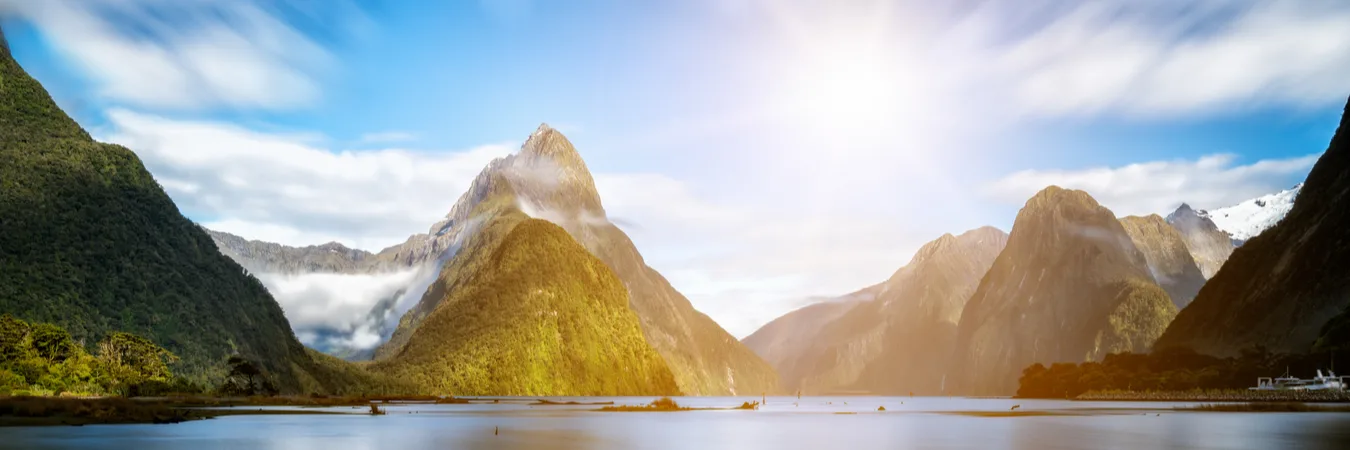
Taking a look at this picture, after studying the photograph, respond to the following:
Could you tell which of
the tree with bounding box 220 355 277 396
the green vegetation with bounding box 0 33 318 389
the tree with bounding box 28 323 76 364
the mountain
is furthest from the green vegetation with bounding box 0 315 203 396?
the tree with bounding box 220 355 277 396

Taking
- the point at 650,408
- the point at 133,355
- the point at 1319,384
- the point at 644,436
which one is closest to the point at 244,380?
the point at 133,355

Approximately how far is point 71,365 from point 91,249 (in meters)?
47.1

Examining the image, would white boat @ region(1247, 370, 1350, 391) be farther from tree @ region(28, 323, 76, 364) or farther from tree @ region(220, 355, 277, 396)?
tree @ region(28, 323, 76, 364)

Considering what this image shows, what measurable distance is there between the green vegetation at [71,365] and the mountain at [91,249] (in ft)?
34.1

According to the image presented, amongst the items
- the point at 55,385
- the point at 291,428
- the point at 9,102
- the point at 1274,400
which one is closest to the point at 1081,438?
the point at 291,428

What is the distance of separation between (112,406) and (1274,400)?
185 meters

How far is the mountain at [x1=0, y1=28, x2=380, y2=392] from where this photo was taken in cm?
15238

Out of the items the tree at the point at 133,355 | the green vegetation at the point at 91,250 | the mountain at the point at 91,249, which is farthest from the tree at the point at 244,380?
the tree at the point at 133,355

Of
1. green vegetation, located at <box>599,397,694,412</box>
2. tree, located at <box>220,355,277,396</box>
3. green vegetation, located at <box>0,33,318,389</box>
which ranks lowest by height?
green vegetation, located at <box>599,397,694,412</box>

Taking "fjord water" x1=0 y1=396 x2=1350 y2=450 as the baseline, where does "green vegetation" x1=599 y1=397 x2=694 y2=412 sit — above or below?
above

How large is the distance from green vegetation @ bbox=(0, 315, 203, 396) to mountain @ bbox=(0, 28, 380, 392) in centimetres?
1040

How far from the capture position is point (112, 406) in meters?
91.7

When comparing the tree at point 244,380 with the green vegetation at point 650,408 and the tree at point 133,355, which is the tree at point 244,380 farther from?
the green vegetation at point 650,408

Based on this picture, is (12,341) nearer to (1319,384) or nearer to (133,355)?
(133,355)
